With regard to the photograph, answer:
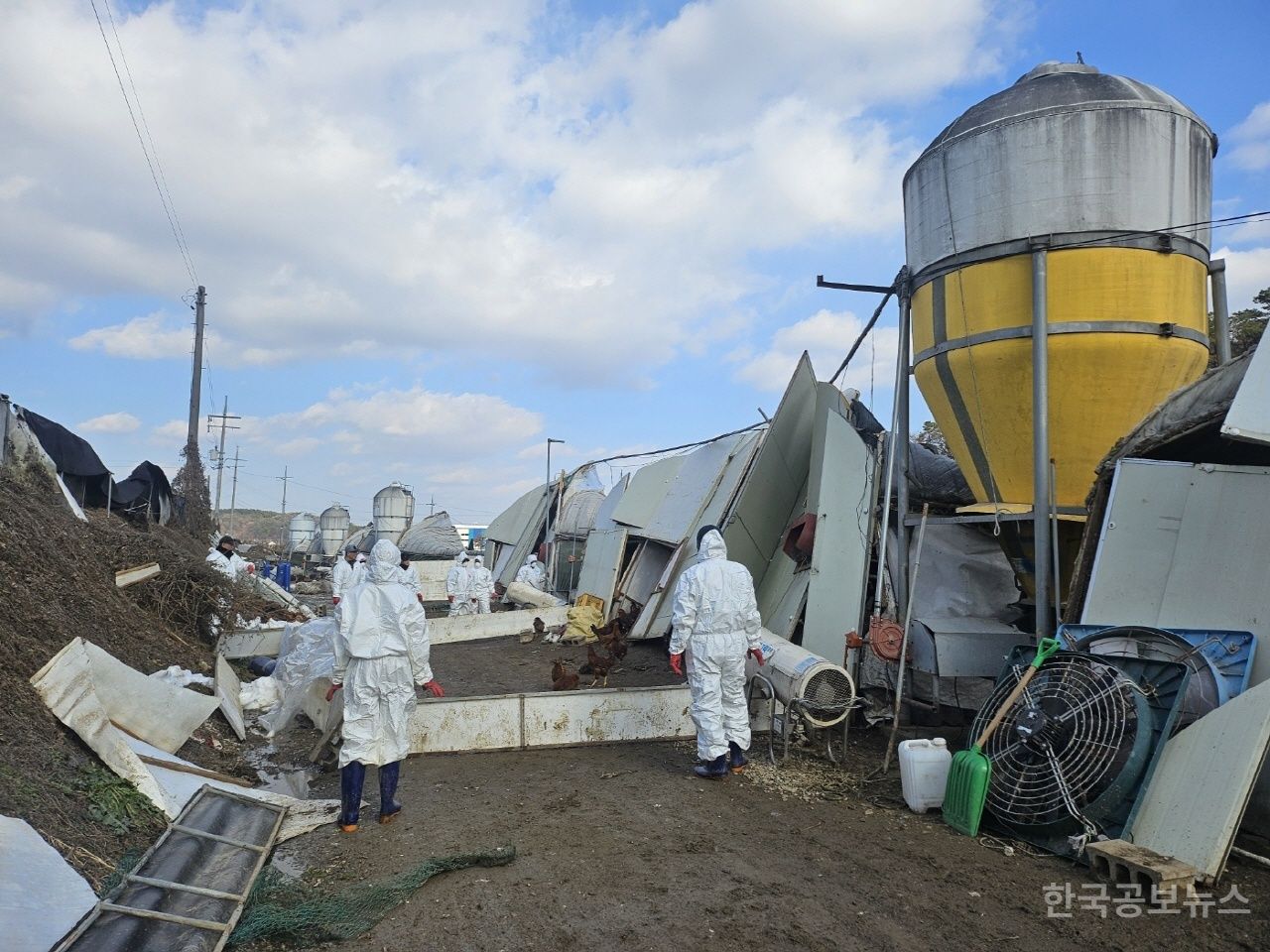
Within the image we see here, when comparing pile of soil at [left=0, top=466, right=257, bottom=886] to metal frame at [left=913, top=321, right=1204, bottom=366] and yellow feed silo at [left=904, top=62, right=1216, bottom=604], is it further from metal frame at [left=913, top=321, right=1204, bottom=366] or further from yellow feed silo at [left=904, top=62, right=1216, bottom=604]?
metal frame at [left=913, top=321, right=1204, bottom=366]

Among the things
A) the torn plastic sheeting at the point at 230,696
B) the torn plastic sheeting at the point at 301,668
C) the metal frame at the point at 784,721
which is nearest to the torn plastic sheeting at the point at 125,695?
the torn plastic sheeting at the point at 230,696

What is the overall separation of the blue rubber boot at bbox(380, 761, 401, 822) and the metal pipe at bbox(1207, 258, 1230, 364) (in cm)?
769

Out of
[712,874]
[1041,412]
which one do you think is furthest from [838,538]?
[712,874]

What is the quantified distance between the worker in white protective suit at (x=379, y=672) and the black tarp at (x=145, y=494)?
42.0 ft

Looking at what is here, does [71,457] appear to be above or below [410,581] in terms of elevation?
above

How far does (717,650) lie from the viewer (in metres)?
6.00

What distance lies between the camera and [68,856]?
348 cm

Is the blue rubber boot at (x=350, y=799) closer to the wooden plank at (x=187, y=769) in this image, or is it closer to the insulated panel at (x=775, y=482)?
the wooden plank at (x=187, y=769)

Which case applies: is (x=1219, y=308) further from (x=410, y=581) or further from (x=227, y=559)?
(x=227, y=559)

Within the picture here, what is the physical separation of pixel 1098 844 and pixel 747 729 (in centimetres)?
244

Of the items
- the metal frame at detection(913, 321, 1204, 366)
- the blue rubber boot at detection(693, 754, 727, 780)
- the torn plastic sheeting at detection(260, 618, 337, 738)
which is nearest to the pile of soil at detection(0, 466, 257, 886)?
the torn plastic sheeting at detection(260, 618, 337, 738)

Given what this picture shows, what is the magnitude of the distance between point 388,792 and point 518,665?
231 inches

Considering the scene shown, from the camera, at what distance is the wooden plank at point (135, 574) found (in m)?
8.43

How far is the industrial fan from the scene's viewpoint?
426cm
